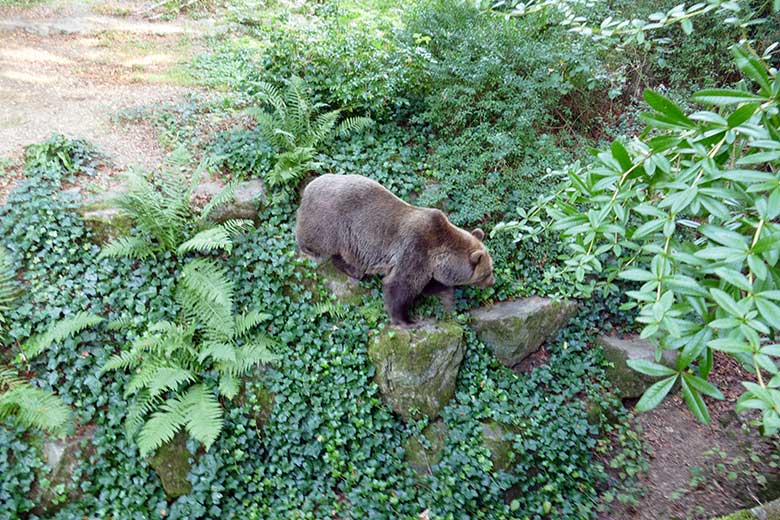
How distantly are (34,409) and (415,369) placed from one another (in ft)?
13.6

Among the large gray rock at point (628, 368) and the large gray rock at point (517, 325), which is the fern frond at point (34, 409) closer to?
the large gray rock at point (517, 325)

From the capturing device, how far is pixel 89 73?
9.83 metres

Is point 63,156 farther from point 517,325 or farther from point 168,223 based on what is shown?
point 517,325

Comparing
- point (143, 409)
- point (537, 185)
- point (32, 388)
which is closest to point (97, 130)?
point (32, 388)

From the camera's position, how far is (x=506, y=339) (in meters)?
6.69

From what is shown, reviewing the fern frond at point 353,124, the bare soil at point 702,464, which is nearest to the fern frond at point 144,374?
the fern frond at point 353,124

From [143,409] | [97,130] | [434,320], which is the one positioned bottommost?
[143,409]

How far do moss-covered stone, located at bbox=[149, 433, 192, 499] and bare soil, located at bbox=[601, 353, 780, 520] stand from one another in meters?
4.68

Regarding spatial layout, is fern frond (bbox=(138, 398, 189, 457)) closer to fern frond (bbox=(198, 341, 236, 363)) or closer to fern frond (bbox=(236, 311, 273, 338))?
fern frond (bbox=(198, 341, 236, 363))

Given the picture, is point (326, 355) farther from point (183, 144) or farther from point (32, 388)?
point (183, 144)

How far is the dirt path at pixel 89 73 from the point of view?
7.98 metres

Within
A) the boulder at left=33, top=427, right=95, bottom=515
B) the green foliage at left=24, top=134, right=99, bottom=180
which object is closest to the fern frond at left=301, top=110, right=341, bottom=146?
the green foliage at left=24, top=134, right=99, bottom=180

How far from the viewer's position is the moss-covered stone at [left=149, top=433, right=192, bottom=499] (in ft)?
18.2

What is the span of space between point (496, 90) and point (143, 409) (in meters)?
6.61
